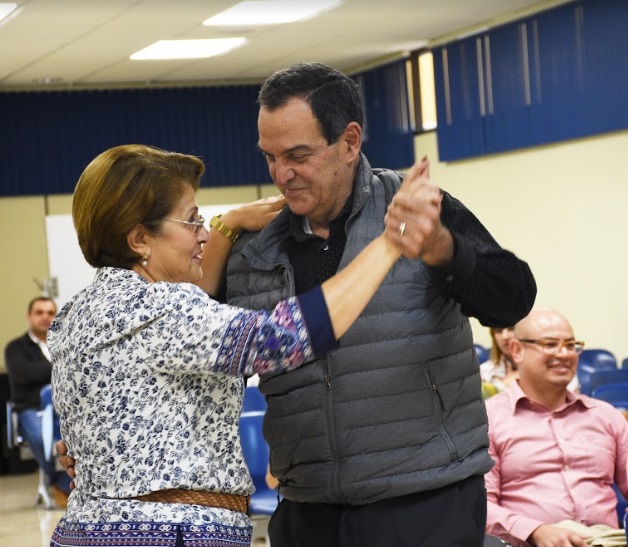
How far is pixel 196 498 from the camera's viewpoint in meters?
2.31

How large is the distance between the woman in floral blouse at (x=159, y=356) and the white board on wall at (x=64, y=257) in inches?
429

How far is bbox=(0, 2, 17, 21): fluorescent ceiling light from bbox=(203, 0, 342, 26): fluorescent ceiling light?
1.76 metres

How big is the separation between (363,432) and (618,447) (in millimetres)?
1927

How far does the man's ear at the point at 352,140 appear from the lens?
2.65m

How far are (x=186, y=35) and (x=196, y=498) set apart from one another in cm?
909

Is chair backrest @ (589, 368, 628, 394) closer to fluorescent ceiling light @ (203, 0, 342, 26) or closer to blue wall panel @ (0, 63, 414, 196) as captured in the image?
fluorescent ceiling light @ (203, 0, 342, 26)

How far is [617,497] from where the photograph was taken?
4.50 m

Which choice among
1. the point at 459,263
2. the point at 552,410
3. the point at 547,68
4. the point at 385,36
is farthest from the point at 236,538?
the point at 385,36

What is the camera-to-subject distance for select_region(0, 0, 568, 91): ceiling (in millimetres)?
9648

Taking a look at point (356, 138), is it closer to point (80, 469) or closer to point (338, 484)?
point (338, 484)

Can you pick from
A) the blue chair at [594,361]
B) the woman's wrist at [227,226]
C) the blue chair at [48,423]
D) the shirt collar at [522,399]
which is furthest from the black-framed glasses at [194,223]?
the blue chair at [48,423]

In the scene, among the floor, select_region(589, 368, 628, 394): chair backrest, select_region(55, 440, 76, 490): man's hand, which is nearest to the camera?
select_region(55, 440, 76, 490): man's hand

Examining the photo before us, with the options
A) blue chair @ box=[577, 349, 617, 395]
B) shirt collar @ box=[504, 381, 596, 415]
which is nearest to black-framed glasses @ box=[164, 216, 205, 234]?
shirt collar @ box=[504, 381, 596, 415]

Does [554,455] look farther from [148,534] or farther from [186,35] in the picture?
[186,35]
